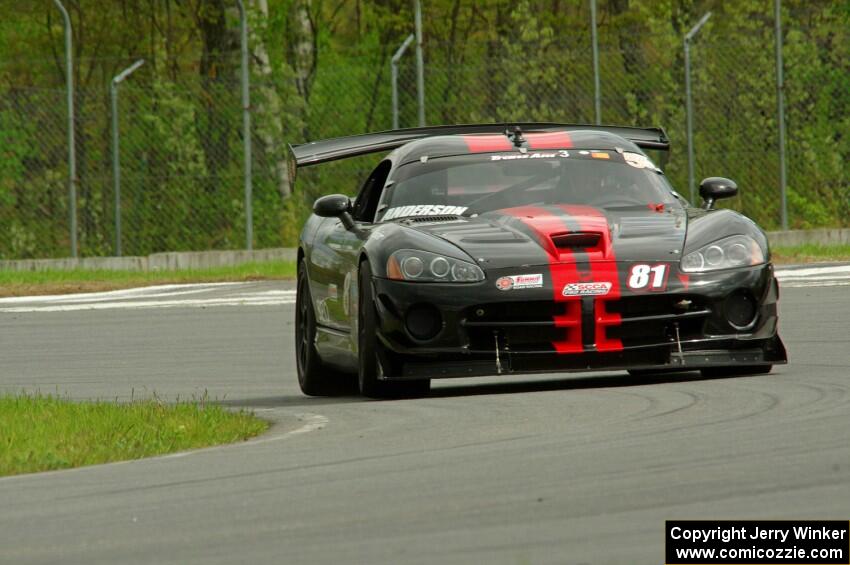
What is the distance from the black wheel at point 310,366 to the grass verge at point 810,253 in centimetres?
1155

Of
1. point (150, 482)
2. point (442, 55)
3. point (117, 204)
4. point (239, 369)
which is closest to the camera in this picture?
point (150, 482)

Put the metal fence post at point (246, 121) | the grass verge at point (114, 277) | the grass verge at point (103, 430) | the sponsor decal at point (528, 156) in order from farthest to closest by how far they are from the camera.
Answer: the metal fence post at point (246, 121), the grass verge at point (114, 277), the sponsor decal at point (528, 156), the grass verge at point (103, 430)

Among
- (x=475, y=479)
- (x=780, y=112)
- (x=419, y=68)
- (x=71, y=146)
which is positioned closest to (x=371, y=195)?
(x=475, y=479)

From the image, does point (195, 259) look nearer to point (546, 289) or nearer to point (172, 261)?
point (172, 261)

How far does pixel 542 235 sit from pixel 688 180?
1501 centimetres

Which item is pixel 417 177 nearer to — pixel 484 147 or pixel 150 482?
pixel 484 147

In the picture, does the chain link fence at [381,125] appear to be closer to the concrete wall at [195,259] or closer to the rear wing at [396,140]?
the concrete wall at [195,259]

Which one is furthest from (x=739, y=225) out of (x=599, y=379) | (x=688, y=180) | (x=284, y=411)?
(x=688, y=180)

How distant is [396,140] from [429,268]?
2.51 metres

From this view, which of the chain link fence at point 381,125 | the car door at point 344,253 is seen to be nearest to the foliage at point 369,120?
the chain link fence at point 381,125

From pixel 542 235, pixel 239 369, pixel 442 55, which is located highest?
pixel 442 55

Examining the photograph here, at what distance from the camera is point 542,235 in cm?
984

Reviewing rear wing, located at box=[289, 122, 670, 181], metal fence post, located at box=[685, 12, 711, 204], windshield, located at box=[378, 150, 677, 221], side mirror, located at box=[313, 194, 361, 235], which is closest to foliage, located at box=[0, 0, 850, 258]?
metal fence post, located at box=[685, 12, 711, 204]

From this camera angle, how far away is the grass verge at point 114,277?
2266 centimetres
